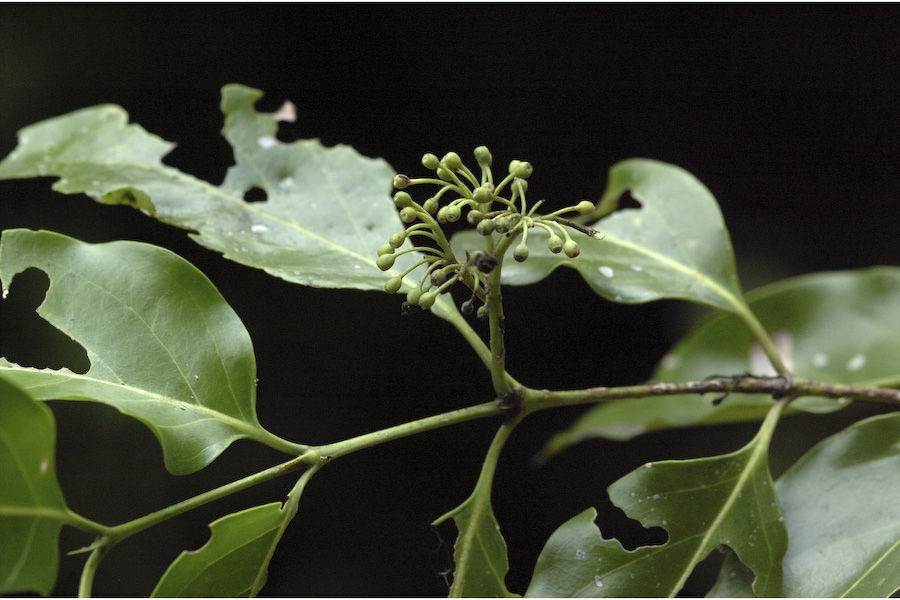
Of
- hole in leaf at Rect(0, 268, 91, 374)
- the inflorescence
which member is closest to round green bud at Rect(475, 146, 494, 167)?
the inflorescence

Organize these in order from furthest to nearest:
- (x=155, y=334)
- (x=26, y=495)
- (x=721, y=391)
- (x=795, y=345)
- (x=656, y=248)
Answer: (x=795, y=345) < (x=656, y=248) < (x=721, y=391) < (x=155, y=334) < (x=26, y=495)

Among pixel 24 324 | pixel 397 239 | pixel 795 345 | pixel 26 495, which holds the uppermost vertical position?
pixel 397 239

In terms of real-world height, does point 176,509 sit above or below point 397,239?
below

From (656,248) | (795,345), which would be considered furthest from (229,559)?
(795,345)

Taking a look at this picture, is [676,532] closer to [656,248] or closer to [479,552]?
[479,552]

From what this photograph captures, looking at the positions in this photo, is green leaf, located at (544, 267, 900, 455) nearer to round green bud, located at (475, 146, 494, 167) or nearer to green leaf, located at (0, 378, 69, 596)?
round green bud, located at (475, 146, 494, 167)

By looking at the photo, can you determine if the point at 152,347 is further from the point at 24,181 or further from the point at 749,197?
the point at 749,197

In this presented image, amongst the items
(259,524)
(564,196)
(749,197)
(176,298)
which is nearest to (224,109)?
(176,298)
